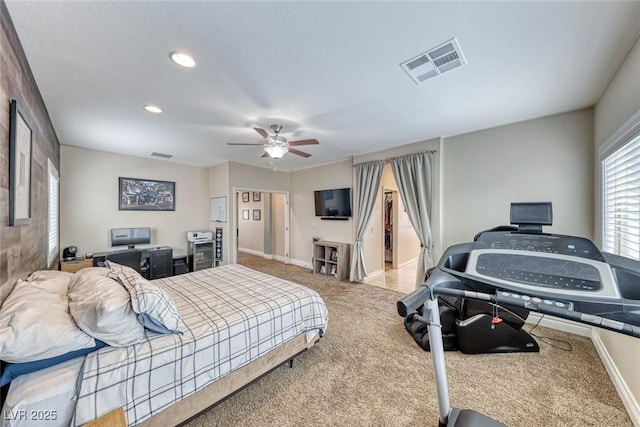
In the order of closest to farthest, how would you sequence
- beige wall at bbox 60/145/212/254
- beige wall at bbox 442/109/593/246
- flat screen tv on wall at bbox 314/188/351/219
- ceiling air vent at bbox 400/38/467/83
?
1. ceiling air vent at bbox 400/38/467/83
2. beige wall at bbox 442/109/593/246
3. beige wall at bbox 60/145/212/254
4. flat screen tv on wall at bbox 314/188/351/219

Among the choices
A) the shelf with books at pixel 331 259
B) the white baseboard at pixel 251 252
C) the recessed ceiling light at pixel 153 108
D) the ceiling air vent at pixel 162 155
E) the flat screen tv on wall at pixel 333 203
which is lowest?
the white baseboard at pixel 251 252

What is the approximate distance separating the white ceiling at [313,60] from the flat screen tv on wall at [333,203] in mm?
2009

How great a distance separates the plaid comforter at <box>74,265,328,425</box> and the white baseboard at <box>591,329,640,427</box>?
2.23 m

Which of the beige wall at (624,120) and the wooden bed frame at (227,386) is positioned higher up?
the beige wall at (624,120)

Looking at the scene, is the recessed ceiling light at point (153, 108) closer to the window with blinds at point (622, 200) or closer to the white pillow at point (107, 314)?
the white pillow at point (107, 314)

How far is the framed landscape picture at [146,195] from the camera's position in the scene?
4602 mm

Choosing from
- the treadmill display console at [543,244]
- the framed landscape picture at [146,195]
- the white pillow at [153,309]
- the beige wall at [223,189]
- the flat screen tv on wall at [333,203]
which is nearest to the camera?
the treadmill display console at [543,244]

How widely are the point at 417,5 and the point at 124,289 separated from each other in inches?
98.5

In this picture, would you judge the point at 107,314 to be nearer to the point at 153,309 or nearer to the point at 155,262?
the point at 153,309

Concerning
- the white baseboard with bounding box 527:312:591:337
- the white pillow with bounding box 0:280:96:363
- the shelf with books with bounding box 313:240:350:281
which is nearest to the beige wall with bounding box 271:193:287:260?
the shelf with books with bounding box 313:240:350:281

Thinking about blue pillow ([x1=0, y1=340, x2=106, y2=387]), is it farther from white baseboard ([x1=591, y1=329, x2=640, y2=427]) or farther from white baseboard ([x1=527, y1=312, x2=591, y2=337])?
white baseboard ([x1=527, y1=312, x2=591, y2=337])

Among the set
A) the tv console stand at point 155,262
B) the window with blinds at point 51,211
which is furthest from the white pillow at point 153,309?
the tv console stand at point 155,262

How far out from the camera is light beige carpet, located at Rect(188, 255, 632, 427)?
1649mm

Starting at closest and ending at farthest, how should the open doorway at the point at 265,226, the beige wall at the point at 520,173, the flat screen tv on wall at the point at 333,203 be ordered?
the beige wall at the point at 520,173 → the flat screen tv on wall at the point at 333,203 → the open doorway at the point at 265,226
